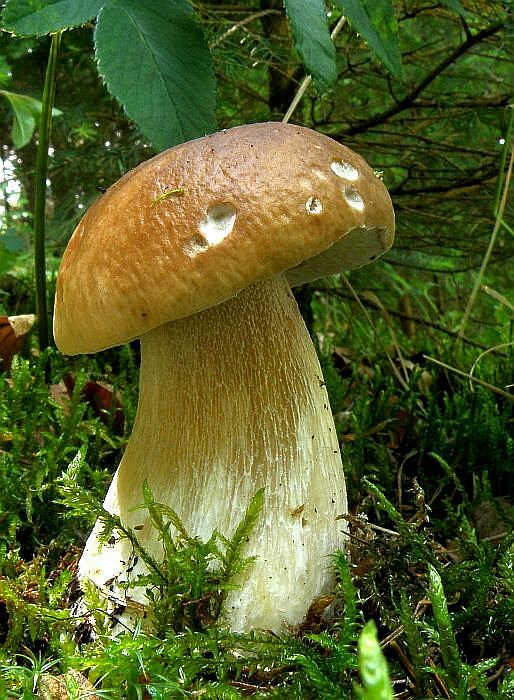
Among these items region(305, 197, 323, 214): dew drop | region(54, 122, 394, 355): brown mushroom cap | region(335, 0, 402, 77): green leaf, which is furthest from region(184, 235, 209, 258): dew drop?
region(335, 0, 402, 77): green leaf

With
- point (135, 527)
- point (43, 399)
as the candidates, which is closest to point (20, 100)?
point (43, 399)

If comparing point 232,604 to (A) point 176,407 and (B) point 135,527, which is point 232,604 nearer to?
(B) point 135,527

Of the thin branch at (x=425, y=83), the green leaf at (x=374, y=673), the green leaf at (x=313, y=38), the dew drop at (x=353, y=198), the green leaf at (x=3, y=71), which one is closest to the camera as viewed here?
the green leaf at (x=374, y=673)

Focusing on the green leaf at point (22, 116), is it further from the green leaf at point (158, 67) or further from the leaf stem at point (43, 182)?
the green leaf at point (158, 67)

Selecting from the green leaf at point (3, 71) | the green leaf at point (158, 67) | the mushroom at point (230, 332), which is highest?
the green leaf at point (3, 71)

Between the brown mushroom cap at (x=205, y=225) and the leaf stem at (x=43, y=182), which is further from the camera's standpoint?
the leaf stem at (x=43, y=182)

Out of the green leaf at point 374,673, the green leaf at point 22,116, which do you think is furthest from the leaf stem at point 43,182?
the green leaf at point 374,673

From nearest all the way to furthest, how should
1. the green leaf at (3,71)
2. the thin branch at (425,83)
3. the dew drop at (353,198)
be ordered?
the dew drop at (353,198)
the green leaf at (3,71)
the thin branch at (425,83)

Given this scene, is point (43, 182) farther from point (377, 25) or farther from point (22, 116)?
point (377, 25)
